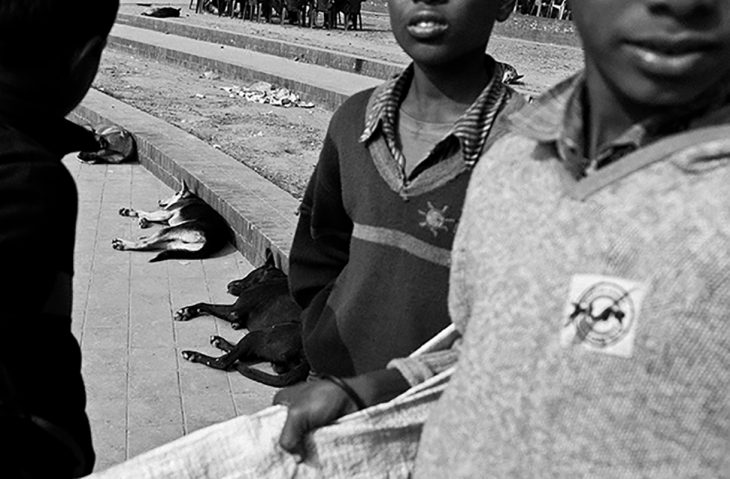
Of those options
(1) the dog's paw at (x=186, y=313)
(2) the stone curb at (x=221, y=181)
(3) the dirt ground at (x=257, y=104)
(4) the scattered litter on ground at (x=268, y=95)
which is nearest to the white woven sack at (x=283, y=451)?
(1) the dog's paw at (x=186, y=313)

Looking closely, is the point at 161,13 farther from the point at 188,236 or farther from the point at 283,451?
the point at 283,451

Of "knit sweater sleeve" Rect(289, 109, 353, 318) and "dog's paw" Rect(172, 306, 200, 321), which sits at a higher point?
"knit sweater sleeve" Rect(289, 109, 353, 318)

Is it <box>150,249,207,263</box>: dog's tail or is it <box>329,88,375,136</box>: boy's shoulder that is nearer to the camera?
<box>329,88,375,136</box>: boy's shoulder

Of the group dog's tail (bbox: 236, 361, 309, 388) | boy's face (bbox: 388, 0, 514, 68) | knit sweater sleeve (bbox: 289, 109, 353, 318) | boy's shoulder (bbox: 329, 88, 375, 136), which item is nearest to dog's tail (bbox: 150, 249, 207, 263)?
dog's tail (bbox: 236, 361, 309, 388)

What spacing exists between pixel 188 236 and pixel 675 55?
19.7 ft

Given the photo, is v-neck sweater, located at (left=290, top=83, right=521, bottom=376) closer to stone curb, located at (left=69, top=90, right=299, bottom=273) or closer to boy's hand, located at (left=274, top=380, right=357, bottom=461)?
boy's hand, located at (left=274, top=380, right=357, bottom=461)

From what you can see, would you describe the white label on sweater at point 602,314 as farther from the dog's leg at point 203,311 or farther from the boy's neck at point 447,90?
the dog's leg at point 203,311

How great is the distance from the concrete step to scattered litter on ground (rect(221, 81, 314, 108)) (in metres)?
0.11

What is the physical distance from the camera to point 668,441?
3.76 ft

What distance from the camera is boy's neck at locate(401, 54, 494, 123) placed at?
2.12 meters

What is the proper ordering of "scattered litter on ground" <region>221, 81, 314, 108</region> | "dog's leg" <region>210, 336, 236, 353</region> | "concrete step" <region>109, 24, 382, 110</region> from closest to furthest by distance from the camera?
1. "dog's leg" <region>210, 336, 236, 353</region>
2. "scattered litter on ground" <region>221, 81, 314, 108</region>
3. "concrete step" <region>109, 24, 382, 110</region>

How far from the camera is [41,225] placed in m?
1.65

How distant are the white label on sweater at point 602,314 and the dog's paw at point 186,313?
15.6 feet

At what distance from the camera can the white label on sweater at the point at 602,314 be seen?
114 cm
